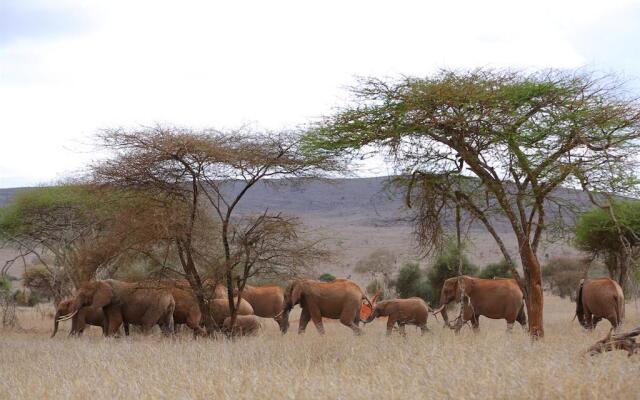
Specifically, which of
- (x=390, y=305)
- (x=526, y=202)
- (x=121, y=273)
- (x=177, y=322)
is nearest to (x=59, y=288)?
(x=121, y=273)

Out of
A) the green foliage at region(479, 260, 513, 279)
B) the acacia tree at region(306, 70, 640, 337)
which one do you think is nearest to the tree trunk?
the acacia tree at region(306, 70, 640, 337)

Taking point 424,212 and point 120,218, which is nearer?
point 424,212

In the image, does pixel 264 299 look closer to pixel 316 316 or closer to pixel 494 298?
pixel 316 316

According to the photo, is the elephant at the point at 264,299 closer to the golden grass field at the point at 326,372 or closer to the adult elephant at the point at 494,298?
the adult elephant at the point at 494,298

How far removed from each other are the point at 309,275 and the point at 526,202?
5267mm

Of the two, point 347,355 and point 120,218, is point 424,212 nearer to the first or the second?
point 347,355

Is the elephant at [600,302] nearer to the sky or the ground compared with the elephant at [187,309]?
nearer to the sky

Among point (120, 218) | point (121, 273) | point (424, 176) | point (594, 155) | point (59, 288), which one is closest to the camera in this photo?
point (594, 155)

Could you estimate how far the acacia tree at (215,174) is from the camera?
17688mm

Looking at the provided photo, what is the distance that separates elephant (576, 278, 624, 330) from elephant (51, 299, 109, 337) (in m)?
10.9

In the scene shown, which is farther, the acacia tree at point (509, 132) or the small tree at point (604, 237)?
the small tree at point (604, 237)

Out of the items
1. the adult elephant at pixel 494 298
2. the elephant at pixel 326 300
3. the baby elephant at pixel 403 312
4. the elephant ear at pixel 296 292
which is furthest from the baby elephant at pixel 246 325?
the adult elephant at pixel 494 298

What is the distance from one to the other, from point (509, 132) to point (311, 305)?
23.6 ft

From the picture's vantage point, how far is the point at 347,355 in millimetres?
11828
